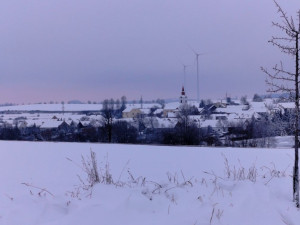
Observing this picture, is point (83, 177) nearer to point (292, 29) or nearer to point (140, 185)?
point (140, 185)

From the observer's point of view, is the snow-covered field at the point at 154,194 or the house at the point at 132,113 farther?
the house at the point at 132,113

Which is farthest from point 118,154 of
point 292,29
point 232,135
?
point 232,135

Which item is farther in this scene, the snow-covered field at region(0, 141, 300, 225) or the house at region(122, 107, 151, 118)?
the house at region(122, 107, 151, 118)

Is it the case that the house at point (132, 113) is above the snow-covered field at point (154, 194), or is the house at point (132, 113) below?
above

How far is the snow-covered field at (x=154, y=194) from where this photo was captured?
153 inches

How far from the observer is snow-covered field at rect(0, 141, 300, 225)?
3879 millimetres

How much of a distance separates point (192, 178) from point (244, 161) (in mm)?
1658

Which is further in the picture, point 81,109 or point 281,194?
point 81,109

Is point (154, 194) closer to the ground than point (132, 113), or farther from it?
closer to the ground

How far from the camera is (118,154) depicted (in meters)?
8.03

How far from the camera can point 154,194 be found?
457 cm

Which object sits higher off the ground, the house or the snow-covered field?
the house

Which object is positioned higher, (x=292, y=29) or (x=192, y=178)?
(x=292, y=29)

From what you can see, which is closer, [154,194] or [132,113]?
[154,194]
